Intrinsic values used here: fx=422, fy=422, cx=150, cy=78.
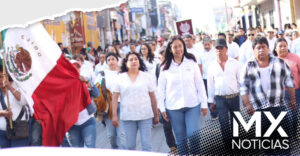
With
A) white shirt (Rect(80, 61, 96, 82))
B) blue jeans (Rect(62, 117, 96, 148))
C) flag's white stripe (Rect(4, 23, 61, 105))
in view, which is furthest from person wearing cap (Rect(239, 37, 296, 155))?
white shirt (Rect(80, 61, 96, 82))

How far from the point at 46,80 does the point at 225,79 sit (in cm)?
257

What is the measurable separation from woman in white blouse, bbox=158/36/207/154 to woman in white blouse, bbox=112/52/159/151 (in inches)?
6.8

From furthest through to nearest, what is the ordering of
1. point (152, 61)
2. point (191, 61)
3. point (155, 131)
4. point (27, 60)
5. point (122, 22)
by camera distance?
point (122, 22) < point (152, 61) < point (155, 131) < point (191, 61) < point (27, 60)

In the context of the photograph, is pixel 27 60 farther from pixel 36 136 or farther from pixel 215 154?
pixel 215 154

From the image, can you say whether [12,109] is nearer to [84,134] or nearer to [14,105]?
[14,105]

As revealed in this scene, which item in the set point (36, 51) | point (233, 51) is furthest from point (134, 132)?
point (233, 51)

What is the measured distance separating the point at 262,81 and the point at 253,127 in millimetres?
2332

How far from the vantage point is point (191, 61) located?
5.55 meters

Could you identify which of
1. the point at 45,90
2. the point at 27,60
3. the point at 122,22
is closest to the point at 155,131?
the point at 45,90

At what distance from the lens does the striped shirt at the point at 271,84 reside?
4.82m

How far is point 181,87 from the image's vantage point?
5383mm

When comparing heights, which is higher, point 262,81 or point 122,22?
point 122,22

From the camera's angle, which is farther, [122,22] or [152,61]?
[122,22]

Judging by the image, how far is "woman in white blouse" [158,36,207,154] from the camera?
537 centimetres
